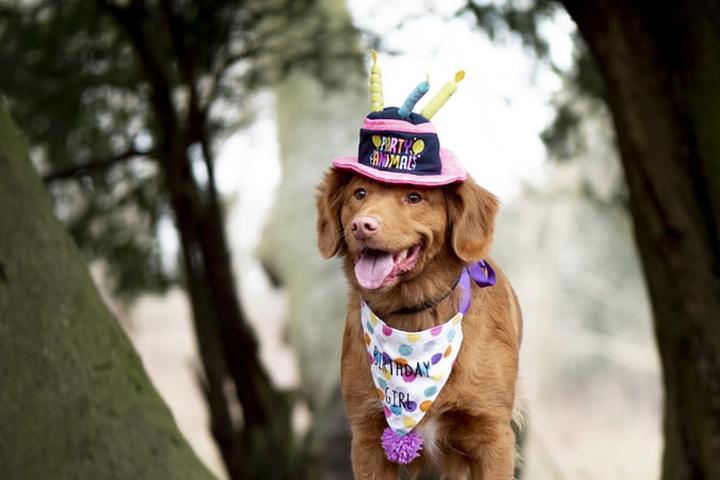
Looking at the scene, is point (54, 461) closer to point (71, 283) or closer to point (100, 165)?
point (71, 283)

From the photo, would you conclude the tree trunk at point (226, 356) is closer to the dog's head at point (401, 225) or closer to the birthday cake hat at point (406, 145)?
the dog's head at point (401, 225)

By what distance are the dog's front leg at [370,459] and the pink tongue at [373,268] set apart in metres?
0.55

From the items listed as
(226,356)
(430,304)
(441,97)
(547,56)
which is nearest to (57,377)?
(430,304)

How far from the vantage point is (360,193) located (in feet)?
8.36

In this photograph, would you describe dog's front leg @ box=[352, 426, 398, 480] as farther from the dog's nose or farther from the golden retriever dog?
the dog's nose

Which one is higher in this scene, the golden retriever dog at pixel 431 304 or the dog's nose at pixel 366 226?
the dog's nose at pixel 366 226

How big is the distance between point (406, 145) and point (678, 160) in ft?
10.3

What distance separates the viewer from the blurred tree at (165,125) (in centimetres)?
749

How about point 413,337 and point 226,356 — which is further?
point 226,356

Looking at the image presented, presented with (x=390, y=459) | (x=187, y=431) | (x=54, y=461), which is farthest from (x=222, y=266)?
(x=187, y=431)

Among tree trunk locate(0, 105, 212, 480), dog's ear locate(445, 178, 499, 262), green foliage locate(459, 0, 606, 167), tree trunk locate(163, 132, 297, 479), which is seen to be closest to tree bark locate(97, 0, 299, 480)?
tree trunk locate(163, 132, 297, 479)

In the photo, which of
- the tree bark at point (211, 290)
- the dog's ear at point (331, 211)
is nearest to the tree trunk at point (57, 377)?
the dog's ear at point (331, 211)

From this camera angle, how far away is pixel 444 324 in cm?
258

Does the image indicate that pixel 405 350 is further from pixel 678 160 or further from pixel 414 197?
pixel 678 160
